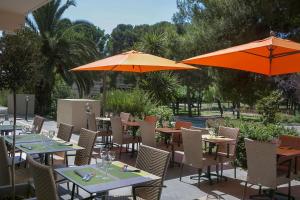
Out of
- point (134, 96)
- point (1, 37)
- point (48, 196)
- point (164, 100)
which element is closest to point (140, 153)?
point (48, 196)

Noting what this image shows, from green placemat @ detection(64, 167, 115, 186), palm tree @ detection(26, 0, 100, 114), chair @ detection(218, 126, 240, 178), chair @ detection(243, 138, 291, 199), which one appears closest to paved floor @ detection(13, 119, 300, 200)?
chair @ detection(218, 126, 240, 178)

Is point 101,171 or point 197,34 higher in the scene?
point 197,34

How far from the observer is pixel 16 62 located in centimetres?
406

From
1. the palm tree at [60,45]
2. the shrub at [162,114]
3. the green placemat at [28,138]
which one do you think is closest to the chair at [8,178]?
the green placemat at [28,138]

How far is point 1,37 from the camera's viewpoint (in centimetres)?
426

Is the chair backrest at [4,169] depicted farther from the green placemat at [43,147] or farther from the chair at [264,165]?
the chair at [264,165]

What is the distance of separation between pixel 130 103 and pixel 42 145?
7613 millimetres

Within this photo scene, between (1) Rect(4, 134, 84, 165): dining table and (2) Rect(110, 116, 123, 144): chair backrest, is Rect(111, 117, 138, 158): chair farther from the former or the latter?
(1) Rect(4, 134, 84, 165): dining table

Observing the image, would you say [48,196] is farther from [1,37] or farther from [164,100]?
[164,100]

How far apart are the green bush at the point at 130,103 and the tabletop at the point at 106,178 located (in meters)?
8.37

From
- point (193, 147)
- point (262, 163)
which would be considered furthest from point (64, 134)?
point (262, 163)

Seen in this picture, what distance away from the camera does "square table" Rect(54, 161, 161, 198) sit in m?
3.27

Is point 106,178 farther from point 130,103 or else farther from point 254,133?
point 130,103

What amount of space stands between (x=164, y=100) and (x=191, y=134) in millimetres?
9860
